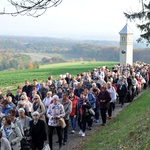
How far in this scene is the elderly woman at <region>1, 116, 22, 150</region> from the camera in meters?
7.81

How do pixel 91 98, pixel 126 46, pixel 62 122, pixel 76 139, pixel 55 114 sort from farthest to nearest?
1. pixel 126 46
2. pixel 91 98
3. pixel 76 139
4. pixel 55 114
5. pixel 62 122

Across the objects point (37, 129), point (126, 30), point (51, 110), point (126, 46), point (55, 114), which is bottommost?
point (37, 129)

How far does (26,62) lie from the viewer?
101 m

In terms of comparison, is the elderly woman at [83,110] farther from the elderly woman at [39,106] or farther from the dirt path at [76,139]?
the elderly woman at [39,106]

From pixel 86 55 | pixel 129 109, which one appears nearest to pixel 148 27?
pixel 129 109

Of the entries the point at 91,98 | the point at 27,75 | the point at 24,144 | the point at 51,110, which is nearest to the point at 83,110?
the point at 91,98

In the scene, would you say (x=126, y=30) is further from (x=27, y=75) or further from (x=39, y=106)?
(x=39, y=106)

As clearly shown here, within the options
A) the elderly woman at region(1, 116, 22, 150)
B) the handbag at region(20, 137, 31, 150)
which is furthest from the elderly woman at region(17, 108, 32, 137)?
the elderly woman at region(1, 116, 22, 150)

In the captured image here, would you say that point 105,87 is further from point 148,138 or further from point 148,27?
point 148,27

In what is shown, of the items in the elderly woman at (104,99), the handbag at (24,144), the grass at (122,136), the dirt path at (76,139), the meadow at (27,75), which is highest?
the elderly woman at (104,99)

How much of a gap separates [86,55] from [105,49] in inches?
440

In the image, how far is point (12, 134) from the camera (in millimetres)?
7820

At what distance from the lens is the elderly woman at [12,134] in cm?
781

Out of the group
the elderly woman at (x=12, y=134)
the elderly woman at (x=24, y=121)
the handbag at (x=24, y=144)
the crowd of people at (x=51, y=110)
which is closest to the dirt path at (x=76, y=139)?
the crowd of people at (x=51, y=110)
